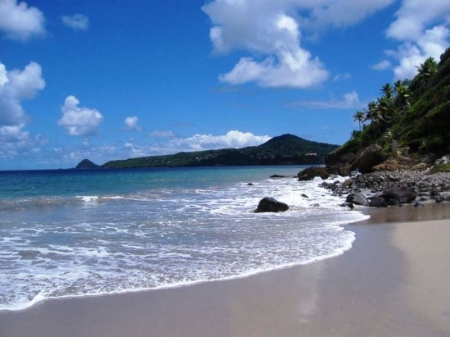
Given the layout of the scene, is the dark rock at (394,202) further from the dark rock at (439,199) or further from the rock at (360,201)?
the dark rock at (439,199)

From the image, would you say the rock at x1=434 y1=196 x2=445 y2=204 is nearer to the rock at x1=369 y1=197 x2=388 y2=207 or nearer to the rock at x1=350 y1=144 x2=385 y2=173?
the rock at x1=369 y1=197 x2=388 y2=207

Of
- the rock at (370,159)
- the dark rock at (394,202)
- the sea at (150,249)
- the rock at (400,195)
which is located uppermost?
the rock at (370,159)

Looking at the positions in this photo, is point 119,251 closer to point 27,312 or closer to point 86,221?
point 27,312

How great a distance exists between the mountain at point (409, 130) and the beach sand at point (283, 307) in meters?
34.7

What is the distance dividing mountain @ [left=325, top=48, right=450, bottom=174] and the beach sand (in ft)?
114

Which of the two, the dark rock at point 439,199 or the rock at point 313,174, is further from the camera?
the rock at point 313,174

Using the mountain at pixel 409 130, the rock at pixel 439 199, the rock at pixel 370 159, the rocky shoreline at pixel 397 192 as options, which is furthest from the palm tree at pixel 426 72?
the rock at pixel 439 199

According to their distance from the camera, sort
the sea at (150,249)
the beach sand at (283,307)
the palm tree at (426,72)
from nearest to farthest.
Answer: the beach sand at (283,307) < the sea at (150,249) < the palm tree at (426,72)

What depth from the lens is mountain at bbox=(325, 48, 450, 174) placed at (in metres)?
41.7

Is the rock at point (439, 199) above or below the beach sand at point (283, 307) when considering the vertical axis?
above

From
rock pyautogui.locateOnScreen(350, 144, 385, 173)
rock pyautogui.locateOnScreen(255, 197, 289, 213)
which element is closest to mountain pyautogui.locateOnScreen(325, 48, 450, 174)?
rock pyautogui.locateOnScreen(350, 144, 385, 173)

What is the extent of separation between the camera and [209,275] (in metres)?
8.27

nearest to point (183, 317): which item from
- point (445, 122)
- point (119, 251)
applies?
point (119, 251)

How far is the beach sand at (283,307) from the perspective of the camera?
545 cm
